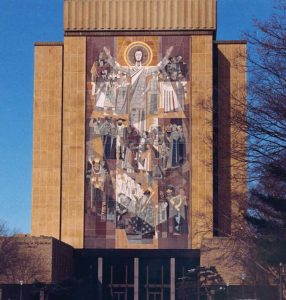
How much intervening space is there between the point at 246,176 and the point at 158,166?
68281 mm

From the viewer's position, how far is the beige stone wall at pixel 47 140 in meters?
105

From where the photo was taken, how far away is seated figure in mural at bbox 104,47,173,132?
104 meters

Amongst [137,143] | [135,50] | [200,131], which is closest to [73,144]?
[137,143]

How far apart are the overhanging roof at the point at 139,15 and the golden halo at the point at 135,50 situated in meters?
1.77

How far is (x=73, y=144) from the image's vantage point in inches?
4104

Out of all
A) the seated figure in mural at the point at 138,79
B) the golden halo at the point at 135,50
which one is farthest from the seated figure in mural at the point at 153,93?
the golden halo at the point at 135,50

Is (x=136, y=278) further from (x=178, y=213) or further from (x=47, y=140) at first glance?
(x=47, y=140)

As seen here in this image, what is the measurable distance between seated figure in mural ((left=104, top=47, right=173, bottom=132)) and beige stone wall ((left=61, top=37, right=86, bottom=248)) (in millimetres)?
→ 3353

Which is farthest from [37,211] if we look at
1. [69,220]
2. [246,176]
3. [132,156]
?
[246,176]

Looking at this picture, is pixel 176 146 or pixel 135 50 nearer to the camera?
pixel 176 146

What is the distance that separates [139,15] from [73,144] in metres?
14.8

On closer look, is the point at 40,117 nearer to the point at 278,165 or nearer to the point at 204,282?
the point at 204,282

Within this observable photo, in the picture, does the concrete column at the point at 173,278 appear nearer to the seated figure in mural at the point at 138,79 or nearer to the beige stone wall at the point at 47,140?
the beige stone wall at the point at 47,140

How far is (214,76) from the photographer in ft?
352
